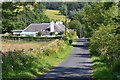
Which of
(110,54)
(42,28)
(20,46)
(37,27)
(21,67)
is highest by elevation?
(110,54)

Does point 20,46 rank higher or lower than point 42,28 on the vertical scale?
higher

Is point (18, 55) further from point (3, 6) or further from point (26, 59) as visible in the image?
point (3, 6)

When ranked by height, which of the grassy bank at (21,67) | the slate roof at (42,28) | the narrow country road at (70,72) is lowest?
the slate roof at (42,28)

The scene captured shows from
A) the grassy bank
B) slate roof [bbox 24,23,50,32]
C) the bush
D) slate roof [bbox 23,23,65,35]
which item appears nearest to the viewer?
the bush

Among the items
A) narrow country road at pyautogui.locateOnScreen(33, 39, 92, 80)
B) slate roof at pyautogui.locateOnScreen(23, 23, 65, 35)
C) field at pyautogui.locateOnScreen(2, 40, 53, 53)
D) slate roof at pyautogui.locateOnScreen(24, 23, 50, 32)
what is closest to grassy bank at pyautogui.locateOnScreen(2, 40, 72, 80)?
narrow country road at pyautogui.locateOnScreen(33, 39, 92, 80)

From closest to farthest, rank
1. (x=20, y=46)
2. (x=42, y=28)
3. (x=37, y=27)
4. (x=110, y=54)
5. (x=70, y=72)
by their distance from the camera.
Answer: (x=70, y=72) → (x=110, y=54) → (x=20, y=46) → (x=37, y=27) → (x=42, y=28)

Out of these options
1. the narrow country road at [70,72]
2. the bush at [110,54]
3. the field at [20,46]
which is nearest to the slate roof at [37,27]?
the field at [20,46]

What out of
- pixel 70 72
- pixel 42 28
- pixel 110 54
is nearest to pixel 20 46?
pixel 110 54

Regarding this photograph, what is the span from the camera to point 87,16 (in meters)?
42.3

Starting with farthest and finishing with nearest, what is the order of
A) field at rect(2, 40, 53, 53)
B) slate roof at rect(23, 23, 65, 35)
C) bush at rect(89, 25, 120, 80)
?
1. slate roof at rect(23, 23, 65, 35)
2. field at rect(2, 40, 53, 53)
3. bush at rect(89, 25, 120, 80)

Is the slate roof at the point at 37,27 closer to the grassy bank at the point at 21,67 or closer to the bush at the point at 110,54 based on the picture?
the bush at the point at 110,54

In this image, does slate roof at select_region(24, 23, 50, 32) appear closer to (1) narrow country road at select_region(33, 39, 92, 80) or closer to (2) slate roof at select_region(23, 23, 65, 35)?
(2) slate roof at select_region(23, 23, 65, 35)

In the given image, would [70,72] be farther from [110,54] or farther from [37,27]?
[37,27]

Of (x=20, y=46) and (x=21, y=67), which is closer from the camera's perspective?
(x=21, y=67)
